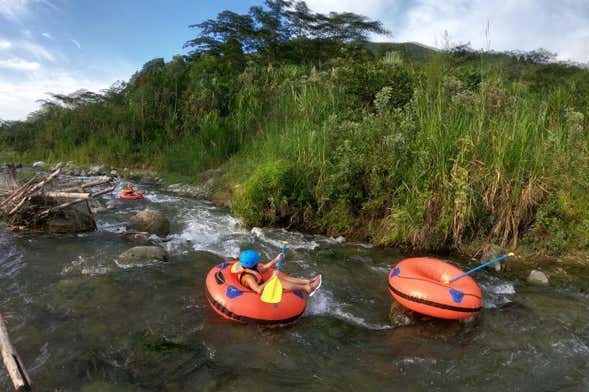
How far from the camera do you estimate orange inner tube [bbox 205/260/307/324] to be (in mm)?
4254

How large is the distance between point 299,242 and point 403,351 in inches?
129

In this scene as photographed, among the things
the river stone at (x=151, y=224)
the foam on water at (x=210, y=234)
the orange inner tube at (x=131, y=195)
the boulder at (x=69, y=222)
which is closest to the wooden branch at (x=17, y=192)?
the boulder at (x=69, y=222)

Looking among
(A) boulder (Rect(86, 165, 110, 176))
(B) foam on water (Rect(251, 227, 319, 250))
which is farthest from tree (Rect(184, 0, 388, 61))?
(B) foam on water (Rect(251, 227, 319, 250))

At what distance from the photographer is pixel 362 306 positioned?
4.84m

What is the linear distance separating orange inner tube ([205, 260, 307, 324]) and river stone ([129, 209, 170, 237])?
3.33 metres

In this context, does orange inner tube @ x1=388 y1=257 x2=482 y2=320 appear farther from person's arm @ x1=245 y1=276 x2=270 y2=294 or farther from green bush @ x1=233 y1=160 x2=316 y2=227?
green bush @ x1=233 y1=160 x2=316 y2=227

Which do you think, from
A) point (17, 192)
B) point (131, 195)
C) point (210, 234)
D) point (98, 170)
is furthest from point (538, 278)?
point (98, 170)

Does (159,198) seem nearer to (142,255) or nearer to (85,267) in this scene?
(142,255)

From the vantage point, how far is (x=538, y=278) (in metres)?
5.38

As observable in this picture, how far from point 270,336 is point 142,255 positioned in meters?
2.77

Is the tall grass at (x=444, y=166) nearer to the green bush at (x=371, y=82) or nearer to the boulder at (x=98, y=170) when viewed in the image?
the green bush at (x=371, y=82)

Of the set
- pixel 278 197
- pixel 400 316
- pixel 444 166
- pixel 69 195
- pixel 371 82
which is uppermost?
pixel 371 82

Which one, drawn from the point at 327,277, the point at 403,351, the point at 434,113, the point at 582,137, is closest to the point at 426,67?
the point at 434,113

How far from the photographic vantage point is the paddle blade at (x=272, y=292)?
13.8 ft
